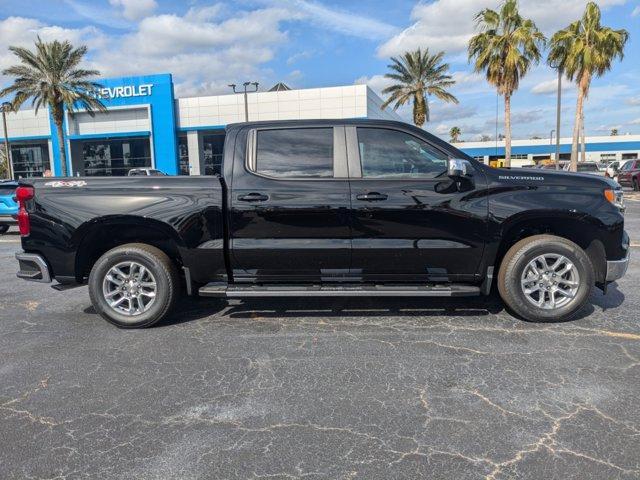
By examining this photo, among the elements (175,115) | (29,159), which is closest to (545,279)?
(175,115)

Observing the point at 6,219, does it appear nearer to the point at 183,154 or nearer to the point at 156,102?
the point at 156,102

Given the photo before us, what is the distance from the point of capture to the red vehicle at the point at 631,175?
85.4 feet

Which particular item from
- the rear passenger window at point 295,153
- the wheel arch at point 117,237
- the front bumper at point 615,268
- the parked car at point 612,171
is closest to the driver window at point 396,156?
the rear passenger window at point 295,153

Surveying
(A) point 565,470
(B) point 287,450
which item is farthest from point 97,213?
(A) point 565,470

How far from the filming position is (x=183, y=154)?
46.6 meters

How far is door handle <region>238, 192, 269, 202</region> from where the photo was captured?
4645mm

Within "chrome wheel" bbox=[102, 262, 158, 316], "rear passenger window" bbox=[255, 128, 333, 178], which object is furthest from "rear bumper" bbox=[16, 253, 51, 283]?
"rear passenger window" bbox=[255, 128, 333, 178]

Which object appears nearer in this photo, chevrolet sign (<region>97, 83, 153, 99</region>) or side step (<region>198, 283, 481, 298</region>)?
side step (<region>198, 283, 481, 298</region>)

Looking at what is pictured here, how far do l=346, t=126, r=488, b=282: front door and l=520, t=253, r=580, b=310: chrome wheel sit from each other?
0.52 m

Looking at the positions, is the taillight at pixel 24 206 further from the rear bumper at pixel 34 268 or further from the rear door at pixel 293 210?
the rear door at pixel 293 210

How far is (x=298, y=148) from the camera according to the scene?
4.84m

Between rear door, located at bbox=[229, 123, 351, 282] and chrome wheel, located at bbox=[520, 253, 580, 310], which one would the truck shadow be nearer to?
chrome wheel, located at bbox=[520, 253, 580, 310]

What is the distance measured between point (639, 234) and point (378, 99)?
132 feet

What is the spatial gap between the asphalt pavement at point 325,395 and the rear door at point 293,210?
0.59m
